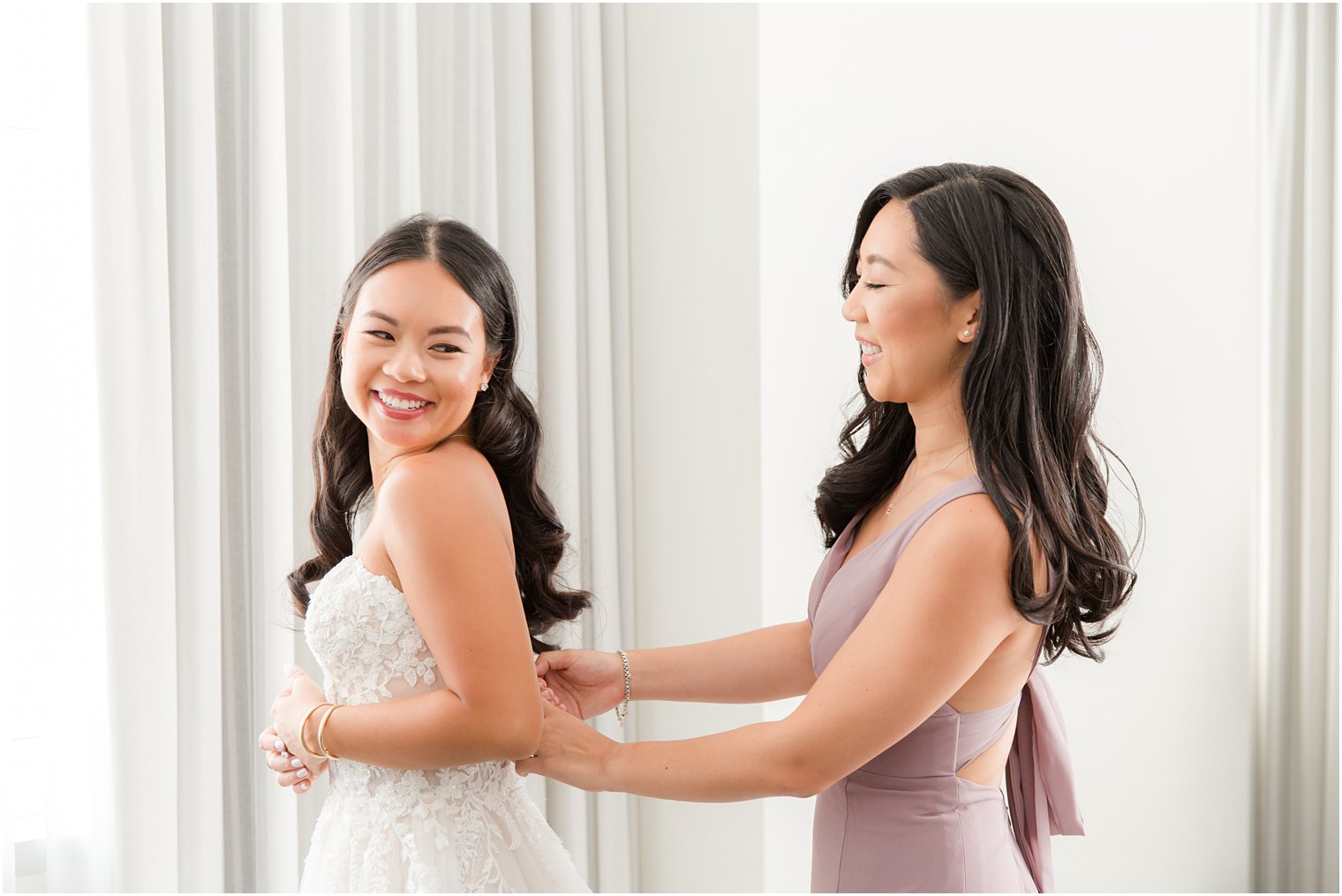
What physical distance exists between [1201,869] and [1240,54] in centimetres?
191

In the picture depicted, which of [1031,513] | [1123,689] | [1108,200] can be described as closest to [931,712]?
[1031,513]

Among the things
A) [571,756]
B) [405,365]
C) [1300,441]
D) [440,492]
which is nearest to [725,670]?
Answer: [571,756]

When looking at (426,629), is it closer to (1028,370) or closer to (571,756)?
(571,756)

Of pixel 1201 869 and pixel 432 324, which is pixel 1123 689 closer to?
pixel 1201 869

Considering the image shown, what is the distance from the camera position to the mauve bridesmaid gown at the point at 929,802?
4.84 ft

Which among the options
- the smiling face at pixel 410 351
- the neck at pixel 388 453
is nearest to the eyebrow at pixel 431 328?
the smiling face at pixel 410 351

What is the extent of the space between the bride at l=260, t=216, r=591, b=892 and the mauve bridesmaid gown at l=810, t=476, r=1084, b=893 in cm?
42

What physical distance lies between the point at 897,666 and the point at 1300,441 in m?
1.74

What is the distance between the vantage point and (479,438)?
1536 mm

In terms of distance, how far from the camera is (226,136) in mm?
2082

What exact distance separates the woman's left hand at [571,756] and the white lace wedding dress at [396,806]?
8cm

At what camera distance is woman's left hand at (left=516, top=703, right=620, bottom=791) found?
4.73ft

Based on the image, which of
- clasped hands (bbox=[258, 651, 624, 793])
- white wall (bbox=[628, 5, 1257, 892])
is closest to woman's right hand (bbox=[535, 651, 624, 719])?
clasped hands (bbox=[258, 651, 624, 793])

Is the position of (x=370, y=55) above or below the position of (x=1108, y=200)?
above
